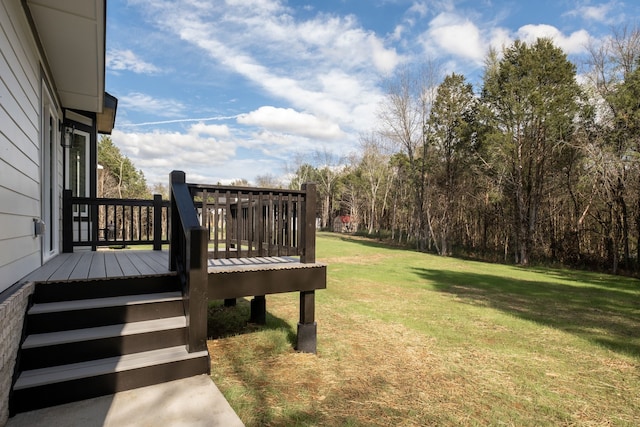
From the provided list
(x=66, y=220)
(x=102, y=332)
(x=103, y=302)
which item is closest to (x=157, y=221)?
(x=66, y=220)

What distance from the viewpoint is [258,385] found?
2643mm

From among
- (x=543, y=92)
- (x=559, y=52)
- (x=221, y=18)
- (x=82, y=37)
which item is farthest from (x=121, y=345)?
(x=559, y=52)

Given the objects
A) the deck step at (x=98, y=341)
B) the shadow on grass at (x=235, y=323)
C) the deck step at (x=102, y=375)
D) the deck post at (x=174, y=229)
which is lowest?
the shadow on grass at (x=235, y=323)

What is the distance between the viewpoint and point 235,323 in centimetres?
435

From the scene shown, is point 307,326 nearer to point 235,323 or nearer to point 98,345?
point 235,323

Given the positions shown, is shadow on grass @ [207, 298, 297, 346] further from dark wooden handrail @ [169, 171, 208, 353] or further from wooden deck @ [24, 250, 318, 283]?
dark wooden handrail @ [169, 171, 208, 353]

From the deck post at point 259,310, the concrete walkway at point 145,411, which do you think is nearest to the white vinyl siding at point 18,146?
the concrete walkway at point 145,411

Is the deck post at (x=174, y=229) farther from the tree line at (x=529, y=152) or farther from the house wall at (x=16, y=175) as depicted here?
the tree line at (x=529, y=152)

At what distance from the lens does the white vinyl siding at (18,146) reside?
2.22 meters

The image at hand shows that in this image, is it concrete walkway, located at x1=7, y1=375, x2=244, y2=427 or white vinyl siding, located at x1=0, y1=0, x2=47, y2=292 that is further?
white vinyl siding, located at x1=0, y1=0, x2=47, y2=292

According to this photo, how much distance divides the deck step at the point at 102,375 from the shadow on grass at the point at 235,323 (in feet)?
4.61

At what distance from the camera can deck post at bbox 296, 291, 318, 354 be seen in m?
3.30

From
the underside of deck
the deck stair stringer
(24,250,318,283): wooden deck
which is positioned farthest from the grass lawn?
(24,250,318,283): wooden deck

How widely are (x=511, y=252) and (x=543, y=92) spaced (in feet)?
19.4
